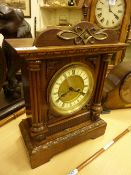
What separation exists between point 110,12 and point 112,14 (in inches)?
0.7

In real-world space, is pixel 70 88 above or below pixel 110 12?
below

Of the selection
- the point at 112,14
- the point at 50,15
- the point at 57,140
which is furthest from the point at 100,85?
the point at 50,15

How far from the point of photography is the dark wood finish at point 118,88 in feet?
2.47

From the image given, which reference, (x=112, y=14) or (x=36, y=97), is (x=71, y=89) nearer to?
(x=36, y=97)

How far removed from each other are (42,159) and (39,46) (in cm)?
34

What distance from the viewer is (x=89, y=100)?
0.64 m

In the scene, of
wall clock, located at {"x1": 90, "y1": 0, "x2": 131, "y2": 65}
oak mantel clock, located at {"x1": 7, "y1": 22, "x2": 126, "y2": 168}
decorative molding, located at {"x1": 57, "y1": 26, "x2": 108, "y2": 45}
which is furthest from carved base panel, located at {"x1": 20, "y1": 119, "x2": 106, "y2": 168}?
wall clock, located at {"x1": 90, "y1": 0, "x2": 131, "y2": 65}

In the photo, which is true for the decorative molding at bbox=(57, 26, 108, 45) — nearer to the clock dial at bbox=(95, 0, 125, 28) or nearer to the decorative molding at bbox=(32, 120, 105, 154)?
the decorative molding at bbox=(32, 120, 105, 154)

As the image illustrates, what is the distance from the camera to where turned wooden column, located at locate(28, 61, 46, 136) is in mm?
445

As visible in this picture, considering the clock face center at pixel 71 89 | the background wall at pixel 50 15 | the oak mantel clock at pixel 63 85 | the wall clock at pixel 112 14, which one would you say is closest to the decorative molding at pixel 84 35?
the oak mantel clock at pixel 63 85

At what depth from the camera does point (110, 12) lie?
1.20m

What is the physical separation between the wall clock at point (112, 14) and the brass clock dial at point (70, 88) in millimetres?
710

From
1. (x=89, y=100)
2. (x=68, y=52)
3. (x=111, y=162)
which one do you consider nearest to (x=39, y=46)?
(x=68, y=52)

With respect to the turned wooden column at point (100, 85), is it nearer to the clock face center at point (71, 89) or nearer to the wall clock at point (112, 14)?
the clock face center at point (71, 89)
